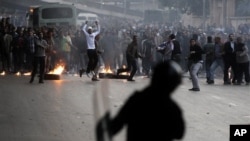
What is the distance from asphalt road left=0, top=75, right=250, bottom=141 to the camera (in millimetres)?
10672

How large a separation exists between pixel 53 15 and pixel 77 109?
91.2ft

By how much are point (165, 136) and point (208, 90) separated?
14.3m

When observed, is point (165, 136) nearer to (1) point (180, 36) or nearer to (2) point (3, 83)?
(2) point (3, 83)

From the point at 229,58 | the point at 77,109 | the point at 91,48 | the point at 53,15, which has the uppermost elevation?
the point at 53,15

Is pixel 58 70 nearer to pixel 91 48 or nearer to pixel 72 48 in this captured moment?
pixel 72 48

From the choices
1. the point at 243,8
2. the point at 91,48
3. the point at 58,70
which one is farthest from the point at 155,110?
the point at 243,8

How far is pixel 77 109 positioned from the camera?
45.1 ft

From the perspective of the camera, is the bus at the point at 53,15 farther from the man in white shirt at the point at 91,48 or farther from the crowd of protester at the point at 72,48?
the man in white shirt at the point at 91,48

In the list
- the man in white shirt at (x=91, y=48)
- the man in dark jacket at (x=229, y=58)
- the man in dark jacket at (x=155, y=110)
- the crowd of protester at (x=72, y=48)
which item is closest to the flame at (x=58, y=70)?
the crowd of protester at (x=72, y=48)

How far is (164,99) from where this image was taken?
464cm

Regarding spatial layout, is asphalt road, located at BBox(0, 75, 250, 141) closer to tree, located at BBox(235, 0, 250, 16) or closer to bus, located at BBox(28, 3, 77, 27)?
bus, located at BBox(28, 3, 77, 27)

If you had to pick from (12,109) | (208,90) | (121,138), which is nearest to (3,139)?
(121,138)

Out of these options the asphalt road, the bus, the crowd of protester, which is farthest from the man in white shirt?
the bus

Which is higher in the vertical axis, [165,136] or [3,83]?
[165,136]
